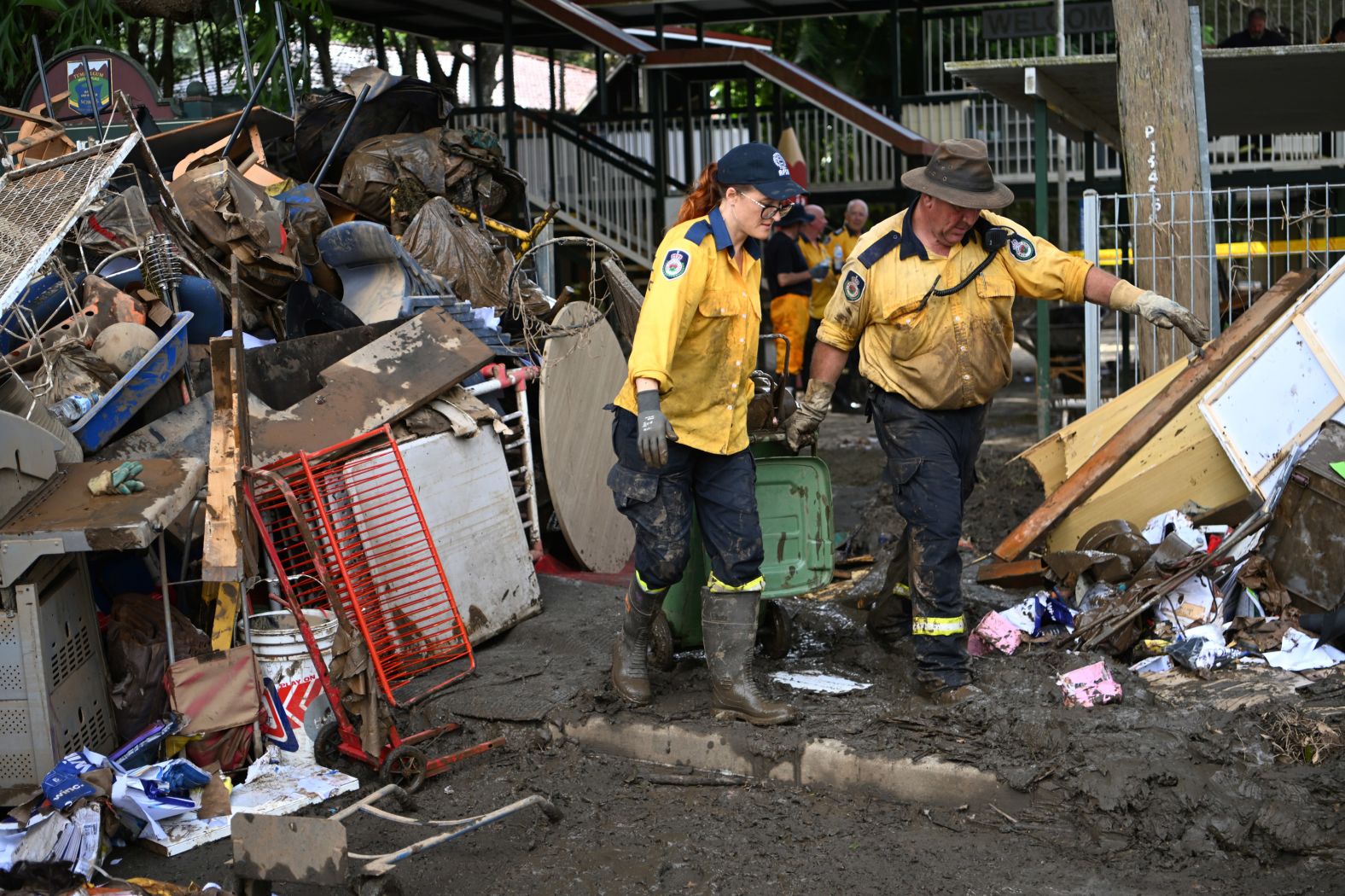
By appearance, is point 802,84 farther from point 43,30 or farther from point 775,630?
point 775,630

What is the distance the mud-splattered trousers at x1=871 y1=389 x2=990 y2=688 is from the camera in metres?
4.56

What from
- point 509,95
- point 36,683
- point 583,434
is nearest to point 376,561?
point 36,683

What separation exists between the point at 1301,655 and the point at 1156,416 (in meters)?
1.32

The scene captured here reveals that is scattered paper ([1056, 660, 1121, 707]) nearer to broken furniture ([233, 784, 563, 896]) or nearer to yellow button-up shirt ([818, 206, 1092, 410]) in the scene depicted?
yellow button-up shirt ([818, 206, 1092, 410])

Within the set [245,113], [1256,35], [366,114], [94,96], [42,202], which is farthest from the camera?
[1256,35]

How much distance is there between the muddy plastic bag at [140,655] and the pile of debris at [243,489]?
0.01 meters

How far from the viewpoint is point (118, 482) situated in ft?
14.2

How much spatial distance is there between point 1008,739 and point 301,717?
8.15 feet

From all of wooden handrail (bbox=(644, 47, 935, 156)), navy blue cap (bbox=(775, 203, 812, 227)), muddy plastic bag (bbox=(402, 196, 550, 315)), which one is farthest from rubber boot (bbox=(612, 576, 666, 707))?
wooden handrail (bbox=(644, 47, 935, 156))

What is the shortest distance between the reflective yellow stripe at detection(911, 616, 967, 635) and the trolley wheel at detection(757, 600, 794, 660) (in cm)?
65

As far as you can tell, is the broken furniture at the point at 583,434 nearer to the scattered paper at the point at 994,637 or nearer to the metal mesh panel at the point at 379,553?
the metal mesh panel at the point at 379,553

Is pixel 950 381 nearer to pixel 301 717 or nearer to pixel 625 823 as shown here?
pixel 625 823

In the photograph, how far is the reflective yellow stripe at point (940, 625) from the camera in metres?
4.55

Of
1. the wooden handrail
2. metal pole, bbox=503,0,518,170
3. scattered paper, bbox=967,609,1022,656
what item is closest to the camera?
scattered paper, bbox=967,609,1022,656
